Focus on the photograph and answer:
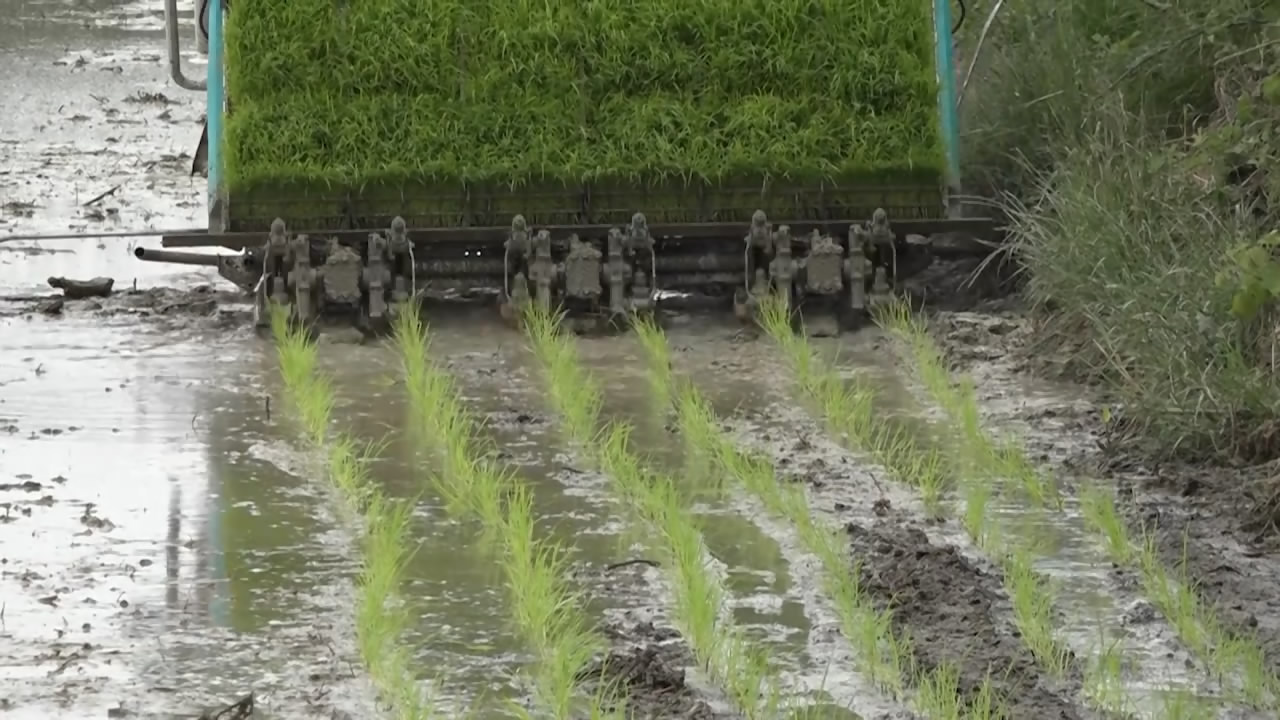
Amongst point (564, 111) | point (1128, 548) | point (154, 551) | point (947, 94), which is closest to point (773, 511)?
point (1128, 548)

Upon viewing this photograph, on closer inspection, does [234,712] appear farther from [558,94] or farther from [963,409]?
[558,94]

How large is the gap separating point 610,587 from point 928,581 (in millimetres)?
763

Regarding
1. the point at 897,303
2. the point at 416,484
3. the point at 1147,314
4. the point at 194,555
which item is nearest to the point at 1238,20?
the point at 1147,314

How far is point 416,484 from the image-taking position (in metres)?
6.38

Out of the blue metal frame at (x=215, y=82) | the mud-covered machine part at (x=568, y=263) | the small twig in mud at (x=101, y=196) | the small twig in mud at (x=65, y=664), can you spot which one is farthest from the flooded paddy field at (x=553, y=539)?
the small twig in mud at (x=101, y=196)

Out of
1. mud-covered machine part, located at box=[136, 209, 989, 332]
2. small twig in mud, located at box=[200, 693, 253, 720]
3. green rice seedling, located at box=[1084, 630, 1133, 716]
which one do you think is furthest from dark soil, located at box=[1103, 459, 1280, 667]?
mud-covered machine part, located at box=[136, 209, 989, 332]

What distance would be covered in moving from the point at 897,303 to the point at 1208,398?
2184 millimetres

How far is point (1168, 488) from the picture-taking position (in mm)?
6219

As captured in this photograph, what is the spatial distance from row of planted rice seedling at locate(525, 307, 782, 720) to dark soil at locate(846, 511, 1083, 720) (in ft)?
1.27

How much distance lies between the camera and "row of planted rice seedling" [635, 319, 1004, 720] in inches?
175

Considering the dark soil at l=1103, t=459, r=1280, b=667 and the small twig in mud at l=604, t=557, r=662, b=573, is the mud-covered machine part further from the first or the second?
the small twig in mud at l=604, t=557, r=662, b=573

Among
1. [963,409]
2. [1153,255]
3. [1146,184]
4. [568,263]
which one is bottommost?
[963,409]

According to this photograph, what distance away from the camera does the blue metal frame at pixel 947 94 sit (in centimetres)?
871

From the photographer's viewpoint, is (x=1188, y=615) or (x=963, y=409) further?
(x=963, y=409)
